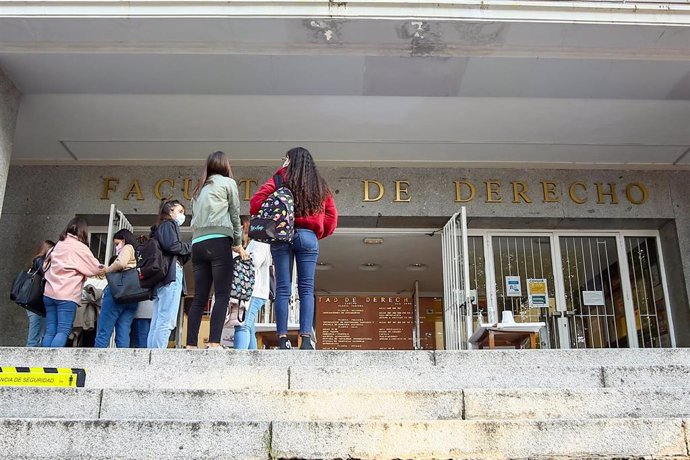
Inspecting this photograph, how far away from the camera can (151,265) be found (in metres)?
5.94

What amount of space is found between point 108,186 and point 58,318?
3404 mm

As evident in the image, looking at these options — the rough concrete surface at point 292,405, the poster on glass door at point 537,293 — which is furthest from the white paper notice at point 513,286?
the rough concrete surface at point 292,405

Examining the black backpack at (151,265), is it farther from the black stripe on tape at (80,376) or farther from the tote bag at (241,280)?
the black stripe on tape at (80,376)

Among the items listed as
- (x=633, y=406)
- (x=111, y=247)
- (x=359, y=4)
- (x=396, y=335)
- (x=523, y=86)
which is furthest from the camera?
(x=396, y=335)

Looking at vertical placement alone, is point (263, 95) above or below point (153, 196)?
above

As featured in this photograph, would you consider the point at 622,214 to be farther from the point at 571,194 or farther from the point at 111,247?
the point at 111,247

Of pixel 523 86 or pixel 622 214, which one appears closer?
pixel 523 86

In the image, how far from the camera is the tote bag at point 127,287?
6363 millimetres

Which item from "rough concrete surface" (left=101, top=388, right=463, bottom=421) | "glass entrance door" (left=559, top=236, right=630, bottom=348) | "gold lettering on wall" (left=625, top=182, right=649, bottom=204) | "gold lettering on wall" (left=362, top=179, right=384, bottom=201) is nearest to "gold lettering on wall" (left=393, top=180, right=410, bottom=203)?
"gold lettering on wall" (left=362, top=179, right=384, bottom=201)

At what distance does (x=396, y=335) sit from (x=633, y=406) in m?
9.90

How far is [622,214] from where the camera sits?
30.9 ft

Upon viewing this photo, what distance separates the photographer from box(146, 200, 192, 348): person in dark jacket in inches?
232

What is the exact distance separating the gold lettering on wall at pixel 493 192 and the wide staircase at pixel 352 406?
4903mm

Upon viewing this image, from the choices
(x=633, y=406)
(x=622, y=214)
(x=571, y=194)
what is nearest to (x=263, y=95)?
(x=571, y=194)
